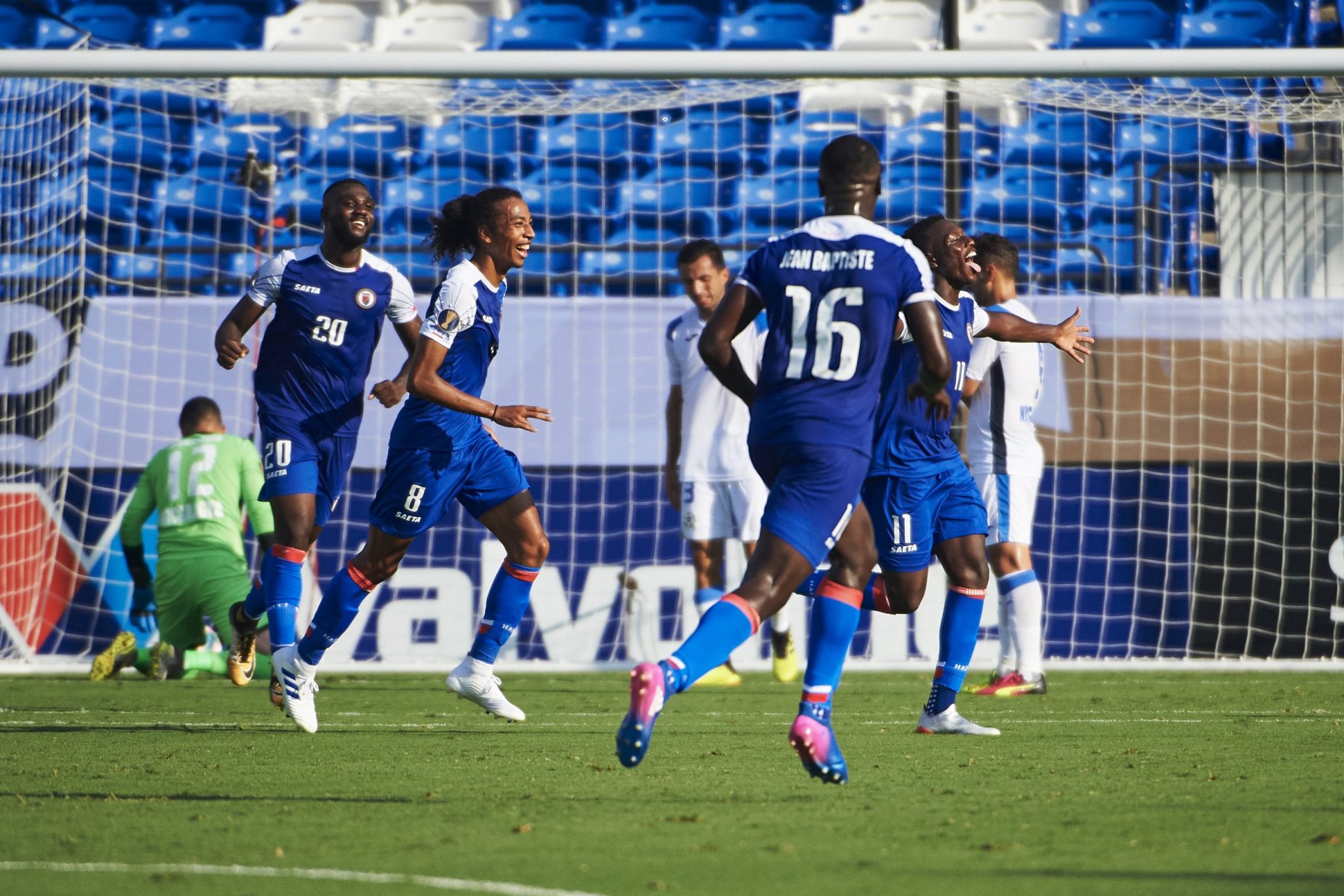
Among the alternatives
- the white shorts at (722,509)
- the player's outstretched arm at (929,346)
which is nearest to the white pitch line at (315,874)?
the player's outstretched arm at (929,346)

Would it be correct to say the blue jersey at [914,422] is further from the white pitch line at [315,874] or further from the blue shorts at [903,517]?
the white pitch line at [315,874]

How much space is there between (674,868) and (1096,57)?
532 cm

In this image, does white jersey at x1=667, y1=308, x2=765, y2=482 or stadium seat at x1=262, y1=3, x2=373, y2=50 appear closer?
white jersey at x1=667, y1=308, x2=765, y2=482

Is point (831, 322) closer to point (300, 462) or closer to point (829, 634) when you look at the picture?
point (829, 634)

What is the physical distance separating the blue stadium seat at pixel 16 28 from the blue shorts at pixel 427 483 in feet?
33.3

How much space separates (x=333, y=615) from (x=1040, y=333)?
2.87 metres

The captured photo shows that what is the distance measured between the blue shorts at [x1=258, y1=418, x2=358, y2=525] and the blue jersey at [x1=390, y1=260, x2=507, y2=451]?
0.48 metres

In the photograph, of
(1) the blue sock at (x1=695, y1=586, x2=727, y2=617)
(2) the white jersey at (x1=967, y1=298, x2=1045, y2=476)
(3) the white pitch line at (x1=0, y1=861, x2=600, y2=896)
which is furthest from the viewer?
(1) the blue sock at (x1=695, y1=586, x2=727, y2=617)

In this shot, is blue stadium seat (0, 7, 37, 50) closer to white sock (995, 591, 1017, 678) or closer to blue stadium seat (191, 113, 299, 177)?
blue stadium seat (191, 113, 299, 177)

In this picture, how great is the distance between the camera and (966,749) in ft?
18.3

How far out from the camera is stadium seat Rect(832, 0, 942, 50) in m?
14.2

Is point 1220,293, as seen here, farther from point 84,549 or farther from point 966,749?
point 84,549

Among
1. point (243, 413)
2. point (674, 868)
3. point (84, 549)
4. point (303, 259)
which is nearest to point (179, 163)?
point (243, 413)

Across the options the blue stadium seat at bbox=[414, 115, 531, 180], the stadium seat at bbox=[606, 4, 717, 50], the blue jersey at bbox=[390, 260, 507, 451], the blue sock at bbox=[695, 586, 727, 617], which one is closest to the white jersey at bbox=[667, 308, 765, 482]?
the blue sock at bbox=[695, 586, 727, 617]
